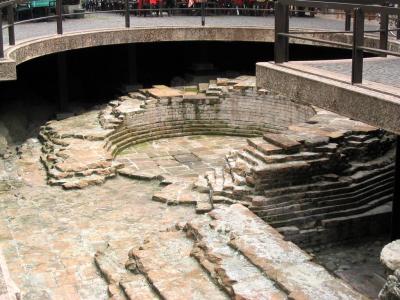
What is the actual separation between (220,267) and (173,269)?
57cm

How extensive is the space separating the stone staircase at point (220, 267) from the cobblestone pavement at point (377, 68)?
75.0 inches

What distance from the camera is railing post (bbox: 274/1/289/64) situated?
7.26m

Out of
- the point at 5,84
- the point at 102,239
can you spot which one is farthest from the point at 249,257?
the point at 5,84

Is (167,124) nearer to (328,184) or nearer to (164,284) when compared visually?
(328,184)

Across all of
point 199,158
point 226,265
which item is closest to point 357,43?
point 226,265

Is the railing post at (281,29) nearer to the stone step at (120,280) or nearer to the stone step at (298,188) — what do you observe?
the stone step at (298,188)

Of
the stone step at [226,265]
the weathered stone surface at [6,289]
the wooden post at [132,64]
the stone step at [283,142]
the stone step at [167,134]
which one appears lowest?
the stone step at [167,134]

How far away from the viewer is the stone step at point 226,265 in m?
6.23

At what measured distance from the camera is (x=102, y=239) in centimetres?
859

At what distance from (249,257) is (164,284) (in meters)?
0.90

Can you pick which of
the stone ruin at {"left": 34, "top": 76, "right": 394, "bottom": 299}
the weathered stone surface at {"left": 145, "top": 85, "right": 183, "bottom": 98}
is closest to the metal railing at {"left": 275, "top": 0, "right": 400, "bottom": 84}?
the stone ruin at {"left": 34, "top": 76, "right": 394, "bottom": 299}

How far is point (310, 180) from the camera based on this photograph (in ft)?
30.5

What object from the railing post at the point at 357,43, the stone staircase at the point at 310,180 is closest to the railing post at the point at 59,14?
the stone staircase at the point at 310,180

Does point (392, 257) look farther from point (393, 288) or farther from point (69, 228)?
point (69, 228)
